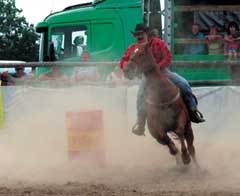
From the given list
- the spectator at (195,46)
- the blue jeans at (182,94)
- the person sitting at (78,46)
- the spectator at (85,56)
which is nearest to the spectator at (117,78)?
the spectator at (85,56)

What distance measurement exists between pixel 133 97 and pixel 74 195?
15.6 ft

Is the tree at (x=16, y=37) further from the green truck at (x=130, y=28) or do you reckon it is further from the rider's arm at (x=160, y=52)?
the rider's arm at (x=160, y=52)

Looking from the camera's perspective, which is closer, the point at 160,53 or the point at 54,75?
the point at 160,53

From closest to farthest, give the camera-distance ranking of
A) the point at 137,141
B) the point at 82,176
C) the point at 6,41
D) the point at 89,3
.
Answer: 1. the point at 82,176
2. the point at 137,141
3. the point at 89,3
4. the point at 6,41

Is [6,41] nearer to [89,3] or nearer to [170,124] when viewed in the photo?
[89,3]

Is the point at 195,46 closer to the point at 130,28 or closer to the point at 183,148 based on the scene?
the point at 130,28

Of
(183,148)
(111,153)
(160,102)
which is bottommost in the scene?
(111,153)

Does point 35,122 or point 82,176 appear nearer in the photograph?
point 82,176

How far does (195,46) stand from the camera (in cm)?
1247

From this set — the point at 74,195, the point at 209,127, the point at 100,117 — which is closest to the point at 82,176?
the point at 100,117

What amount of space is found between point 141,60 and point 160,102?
0.65 metres

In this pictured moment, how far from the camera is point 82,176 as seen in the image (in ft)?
28.2

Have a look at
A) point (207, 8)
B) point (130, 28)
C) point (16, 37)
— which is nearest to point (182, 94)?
point (207, 8)

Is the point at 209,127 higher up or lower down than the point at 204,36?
lower down
